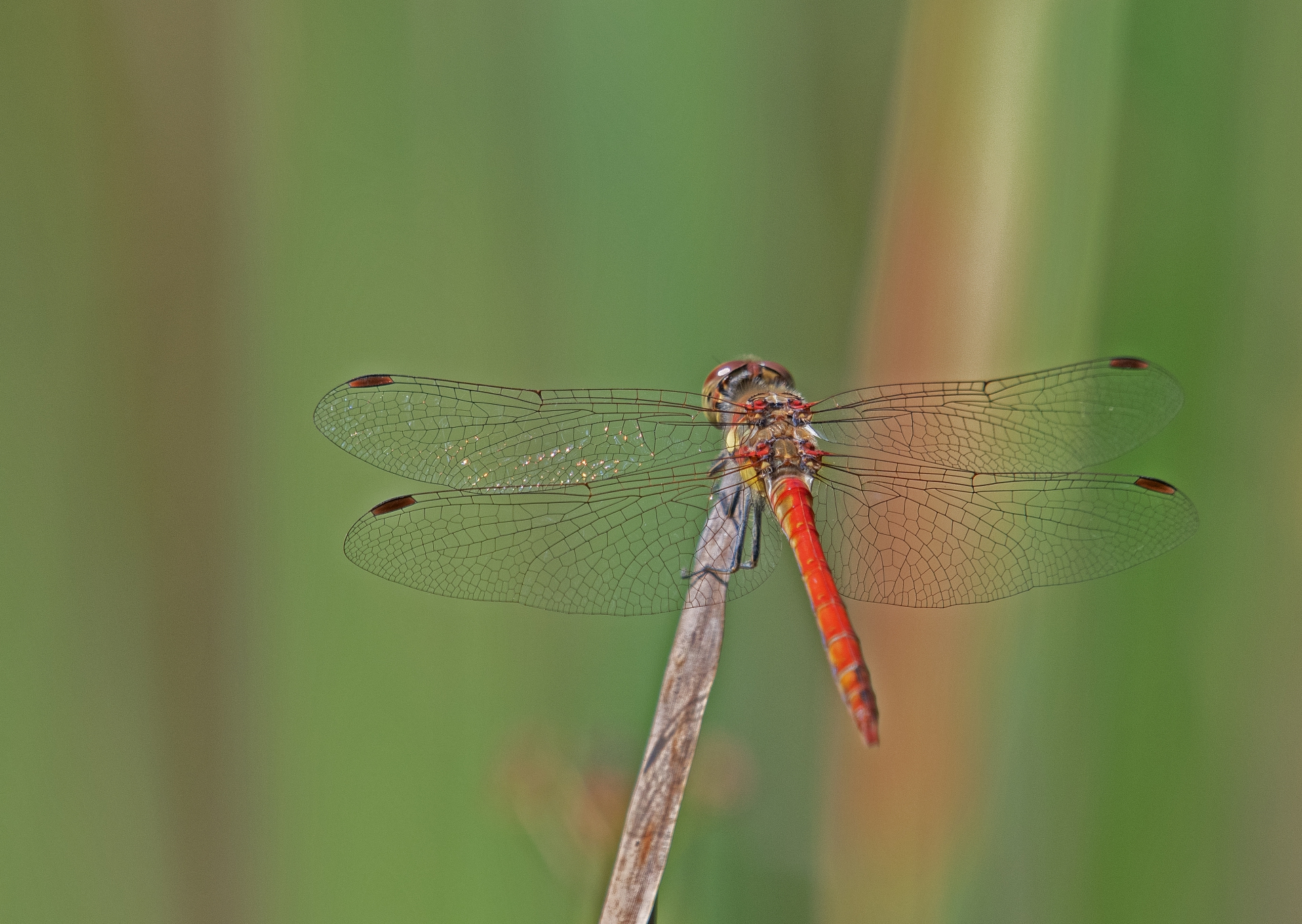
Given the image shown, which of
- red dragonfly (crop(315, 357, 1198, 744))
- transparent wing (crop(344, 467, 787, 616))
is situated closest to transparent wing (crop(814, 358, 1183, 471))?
red dragonfly (crop(315, 357, 1198, 744))

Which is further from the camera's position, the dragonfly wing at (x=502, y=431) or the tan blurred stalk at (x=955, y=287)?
the dragonfly wing at (x=502, y=431)

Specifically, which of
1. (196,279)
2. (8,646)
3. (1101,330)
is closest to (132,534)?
(8,646)

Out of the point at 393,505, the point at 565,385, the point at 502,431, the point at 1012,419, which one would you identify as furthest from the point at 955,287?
the point at 393,505

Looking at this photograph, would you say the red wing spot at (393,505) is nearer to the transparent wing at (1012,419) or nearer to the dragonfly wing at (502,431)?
the dragonfly wing at (502,431)

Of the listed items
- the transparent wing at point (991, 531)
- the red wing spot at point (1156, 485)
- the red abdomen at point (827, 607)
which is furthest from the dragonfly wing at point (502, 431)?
the red wing spot at point (1156, 485)

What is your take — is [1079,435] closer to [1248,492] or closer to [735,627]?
[1248,492]

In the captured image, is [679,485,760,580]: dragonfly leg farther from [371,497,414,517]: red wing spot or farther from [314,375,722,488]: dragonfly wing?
[371,497,414,517]: red wing spot
